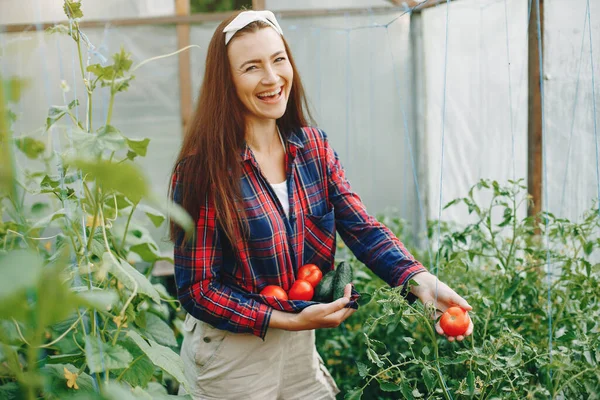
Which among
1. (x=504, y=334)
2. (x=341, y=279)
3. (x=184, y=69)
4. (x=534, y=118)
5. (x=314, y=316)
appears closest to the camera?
(x=504, y=334)

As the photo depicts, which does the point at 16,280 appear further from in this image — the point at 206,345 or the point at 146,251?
the point at 146,251

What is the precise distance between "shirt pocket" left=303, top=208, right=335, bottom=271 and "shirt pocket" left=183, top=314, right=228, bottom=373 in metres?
0.26

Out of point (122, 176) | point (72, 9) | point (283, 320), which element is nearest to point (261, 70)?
point (72, 9)

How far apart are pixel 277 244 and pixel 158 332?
18.1 inches

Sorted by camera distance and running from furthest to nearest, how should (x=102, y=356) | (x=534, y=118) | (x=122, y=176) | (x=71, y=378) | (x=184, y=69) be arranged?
(x=184, y=69) → (x=534, y=118) → (x=71, y=378) → (x=102, y=356) → (x=122, y=176)

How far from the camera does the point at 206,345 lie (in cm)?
136

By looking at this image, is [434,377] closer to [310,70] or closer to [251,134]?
[251,134]

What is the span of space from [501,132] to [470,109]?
0.33m

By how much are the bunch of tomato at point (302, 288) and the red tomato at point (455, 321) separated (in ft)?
0.98

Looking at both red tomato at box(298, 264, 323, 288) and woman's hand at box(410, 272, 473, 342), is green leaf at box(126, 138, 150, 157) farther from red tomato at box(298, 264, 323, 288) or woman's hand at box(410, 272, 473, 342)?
woman's hand at box(410, 272, 473, 342)

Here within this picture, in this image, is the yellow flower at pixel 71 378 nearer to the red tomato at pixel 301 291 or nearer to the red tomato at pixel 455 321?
the red tomato at pixel 301 291

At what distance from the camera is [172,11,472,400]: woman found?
128 cm

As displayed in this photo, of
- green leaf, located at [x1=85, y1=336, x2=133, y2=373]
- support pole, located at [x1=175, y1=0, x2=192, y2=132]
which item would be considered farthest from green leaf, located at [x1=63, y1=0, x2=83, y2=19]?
support pole, located at [x1=175, y1=0, x2=192, y2=132]

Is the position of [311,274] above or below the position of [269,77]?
below
